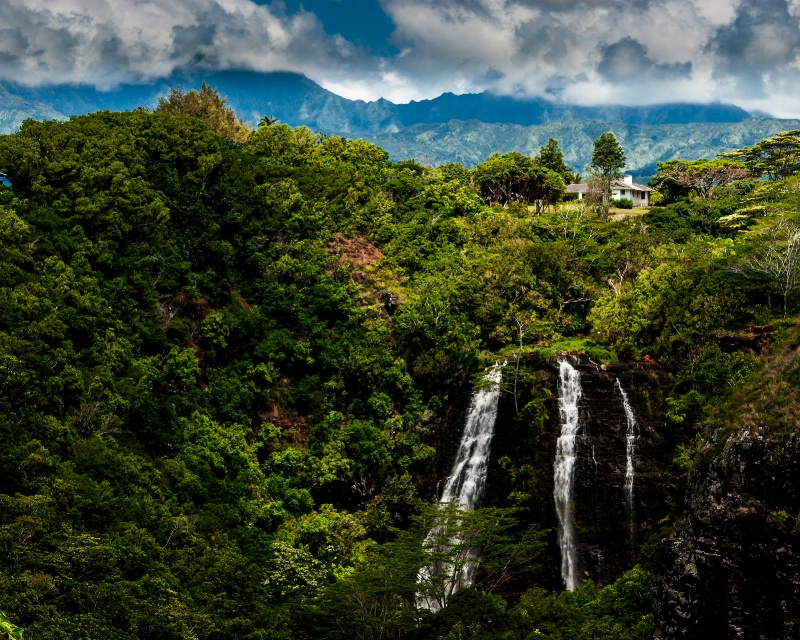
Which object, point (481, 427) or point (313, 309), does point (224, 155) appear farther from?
point (481, 427)

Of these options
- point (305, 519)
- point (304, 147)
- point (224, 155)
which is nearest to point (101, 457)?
point (305, 519)

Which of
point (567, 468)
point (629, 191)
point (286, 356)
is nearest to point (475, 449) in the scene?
point (567, 468)

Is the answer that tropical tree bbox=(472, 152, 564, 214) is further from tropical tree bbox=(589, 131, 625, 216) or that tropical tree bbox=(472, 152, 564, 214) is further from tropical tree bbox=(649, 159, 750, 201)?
tropical tree bbox=(649, 159, 750, 201)

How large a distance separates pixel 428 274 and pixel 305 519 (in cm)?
2037

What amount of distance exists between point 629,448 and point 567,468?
341cm

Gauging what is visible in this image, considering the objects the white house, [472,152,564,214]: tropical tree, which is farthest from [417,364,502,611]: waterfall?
the white house

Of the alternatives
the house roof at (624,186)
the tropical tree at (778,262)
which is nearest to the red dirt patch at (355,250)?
the tropical tree at (778,262)

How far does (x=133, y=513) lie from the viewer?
112ft

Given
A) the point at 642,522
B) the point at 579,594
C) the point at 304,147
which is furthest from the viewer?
the point at 304,147

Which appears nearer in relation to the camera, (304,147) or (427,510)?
(427,510)

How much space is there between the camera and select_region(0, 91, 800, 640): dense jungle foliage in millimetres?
30859

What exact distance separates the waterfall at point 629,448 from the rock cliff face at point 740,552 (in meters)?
13.7

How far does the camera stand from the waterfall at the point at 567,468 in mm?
40844

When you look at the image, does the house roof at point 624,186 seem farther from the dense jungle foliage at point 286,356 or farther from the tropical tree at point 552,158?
the dense jungle foliage at point 286,356
